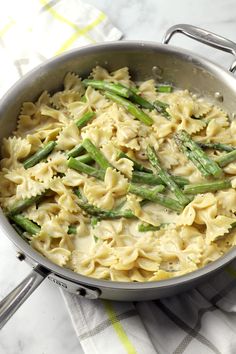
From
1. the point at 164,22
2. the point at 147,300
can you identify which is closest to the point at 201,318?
the point at 147,300

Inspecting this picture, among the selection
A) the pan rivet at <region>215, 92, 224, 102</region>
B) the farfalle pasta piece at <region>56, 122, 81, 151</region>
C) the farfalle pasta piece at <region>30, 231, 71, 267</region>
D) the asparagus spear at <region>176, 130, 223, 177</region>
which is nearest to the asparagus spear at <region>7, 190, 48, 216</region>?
the farfalle pasta piece at <region>30, 231, 71, 267</region>

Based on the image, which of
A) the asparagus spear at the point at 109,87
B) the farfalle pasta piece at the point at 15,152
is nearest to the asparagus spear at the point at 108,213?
the farfalle pasta piece at the point at 15,152

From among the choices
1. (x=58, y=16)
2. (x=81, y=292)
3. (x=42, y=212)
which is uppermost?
(x=58, y=16)

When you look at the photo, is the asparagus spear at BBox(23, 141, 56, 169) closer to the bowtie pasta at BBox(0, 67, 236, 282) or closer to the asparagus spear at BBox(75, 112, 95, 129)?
the bowtie pasta at BBox(0, 67, 236, 282)

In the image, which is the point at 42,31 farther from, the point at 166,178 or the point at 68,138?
the point at 166,178

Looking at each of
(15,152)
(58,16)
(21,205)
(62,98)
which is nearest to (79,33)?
(58,16)

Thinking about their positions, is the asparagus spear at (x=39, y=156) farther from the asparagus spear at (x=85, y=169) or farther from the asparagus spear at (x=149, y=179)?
the asparagus spear at (x=149, y=179)
